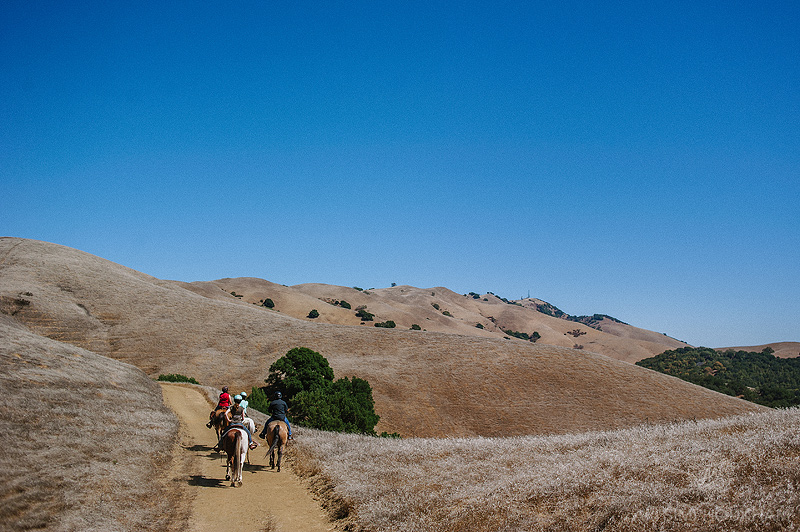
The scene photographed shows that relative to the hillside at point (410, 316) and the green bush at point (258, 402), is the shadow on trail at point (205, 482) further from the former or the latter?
the hillside at point (410, 316)

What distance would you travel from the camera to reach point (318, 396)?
32312 millimetres

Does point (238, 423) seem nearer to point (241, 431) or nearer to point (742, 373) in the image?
point (241, 431)

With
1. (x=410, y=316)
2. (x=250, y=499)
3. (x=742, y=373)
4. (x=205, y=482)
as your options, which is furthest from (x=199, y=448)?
(x=410, y=316)

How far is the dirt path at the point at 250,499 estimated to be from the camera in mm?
10914

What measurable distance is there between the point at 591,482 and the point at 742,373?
99982 mm

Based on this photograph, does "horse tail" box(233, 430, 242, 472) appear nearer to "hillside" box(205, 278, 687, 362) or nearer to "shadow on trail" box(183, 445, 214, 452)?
"shadow on trail" box(183, 445, 214, 452)

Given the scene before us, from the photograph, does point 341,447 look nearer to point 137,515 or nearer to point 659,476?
point 137,515

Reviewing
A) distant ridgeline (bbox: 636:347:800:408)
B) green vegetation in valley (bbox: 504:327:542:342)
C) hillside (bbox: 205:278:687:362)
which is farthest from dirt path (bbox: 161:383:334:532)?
green vegetation in valley (bbox: 504:327:542:342)

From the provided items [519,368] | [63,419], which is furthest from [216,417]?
[519,368]

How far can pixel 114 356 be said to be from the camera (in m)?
48.3

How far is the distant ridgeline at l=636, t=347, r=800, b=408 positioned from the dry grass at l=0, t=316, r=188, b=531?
2847 inches

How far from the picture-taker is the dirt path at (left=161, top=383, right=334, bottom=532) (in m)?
10.9

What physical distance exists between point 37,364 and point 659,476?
2401cm

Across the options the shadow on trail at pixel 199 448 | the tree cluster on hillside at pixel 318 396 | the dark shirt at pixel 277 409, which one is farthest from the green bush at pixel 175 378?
the dark shirt at pixel 277 409
